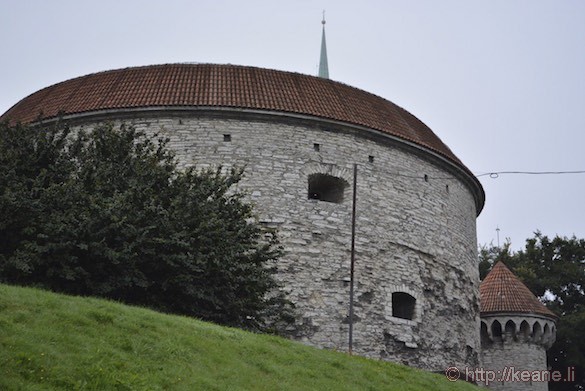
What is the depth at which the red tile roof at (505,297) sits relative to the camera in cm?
2433

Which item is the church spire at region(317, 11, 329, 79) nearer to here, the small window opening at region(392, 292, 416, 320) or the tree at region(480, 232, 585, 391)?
the tree at region(480, 232, 585, 391)

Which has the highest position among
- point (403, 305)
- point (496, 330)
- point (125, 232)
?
point (125, 232)

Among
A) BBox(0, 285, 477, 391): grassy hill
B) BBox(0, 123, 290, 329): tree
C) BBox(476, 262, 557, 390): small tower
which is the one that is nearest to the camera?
BBox(0, 285, 477, 391): grassy hill

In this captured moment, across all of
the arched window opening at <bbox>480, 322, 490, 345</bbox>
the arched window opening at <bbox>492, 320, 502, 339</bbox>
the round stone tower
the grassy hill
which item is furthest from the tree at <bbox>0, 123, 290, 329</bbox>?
the arched window opening at <bbox>492, 320, 502, 339</bbox>

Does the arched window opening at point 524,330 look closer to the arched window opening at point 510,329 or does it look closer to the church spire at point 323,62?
the arched window opening at point 510,329

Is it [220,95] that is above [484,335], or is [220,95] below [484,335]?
above

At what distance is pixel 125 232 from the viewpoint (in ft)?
44.7

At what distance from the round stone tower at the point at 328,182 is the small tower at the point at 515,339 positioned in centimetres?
347

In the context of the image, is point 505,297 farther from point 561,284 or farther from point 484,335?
point 561,284

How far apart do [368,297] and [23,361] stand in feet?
34.6

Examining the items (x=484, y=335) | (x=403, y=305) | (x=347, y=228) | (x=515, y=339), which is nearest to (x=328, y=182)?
(x=347, y=228)

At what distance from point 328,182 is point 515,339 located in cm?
853

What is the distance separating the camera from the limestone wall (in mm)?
17734

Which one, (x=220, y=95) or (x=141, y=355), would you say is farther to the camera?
(x=220, y=95)
